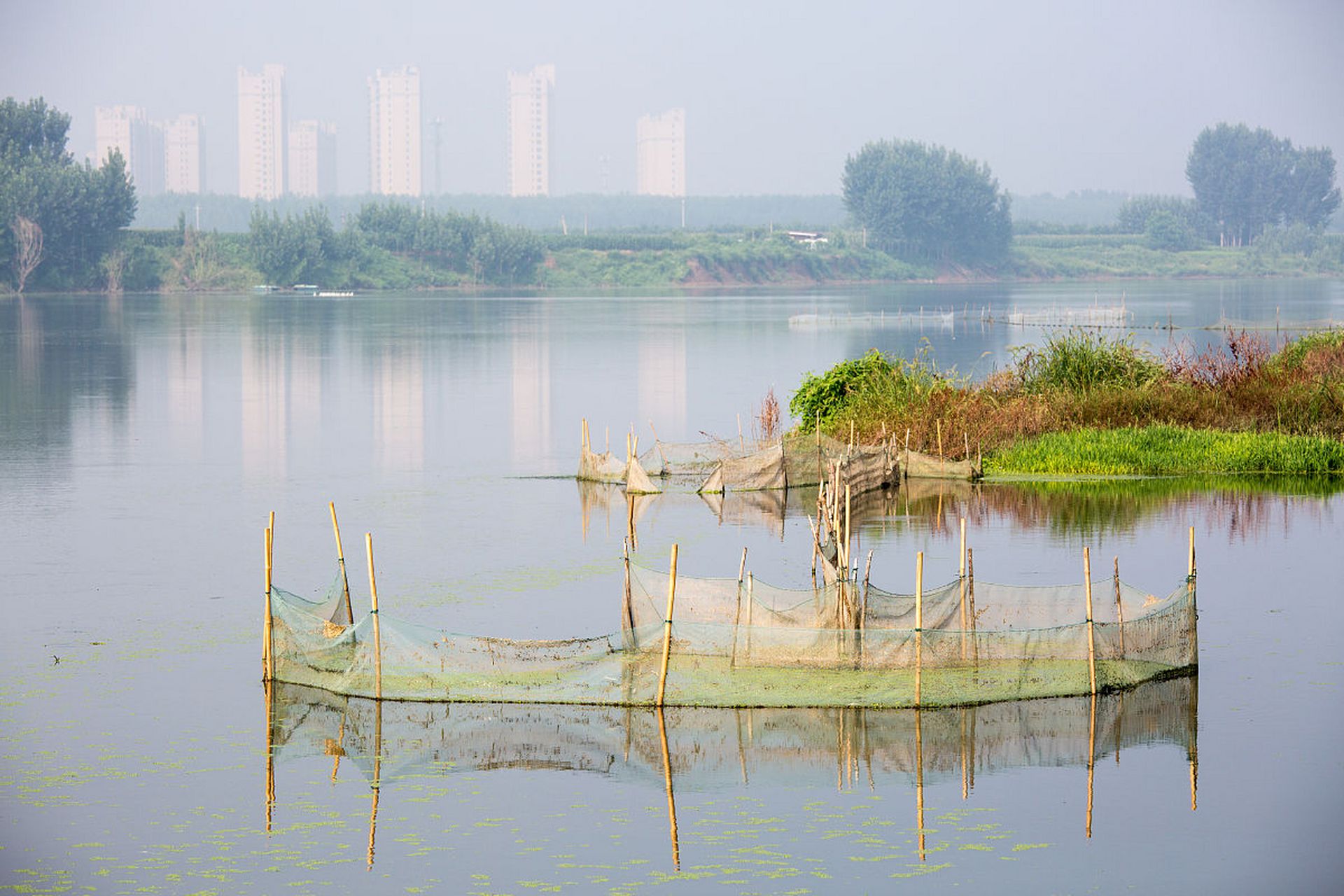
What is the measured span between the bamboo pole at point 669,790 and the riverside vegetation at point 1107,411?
18.4m

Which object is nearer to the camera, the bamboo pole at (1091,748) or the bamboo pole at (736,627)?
the bamboo pole at (1091,748)

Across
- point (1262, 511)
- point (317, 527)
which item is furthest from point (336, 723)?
point (1262, 511)

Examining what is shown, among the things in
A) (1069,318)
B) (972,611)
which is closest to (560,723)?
(972,611)

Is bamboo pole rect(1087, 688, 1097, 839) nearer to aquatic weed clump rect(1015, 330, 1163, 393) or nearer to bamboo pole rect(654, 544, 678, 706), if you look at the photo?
bamboo pole rect(654, 544, 678, 706)

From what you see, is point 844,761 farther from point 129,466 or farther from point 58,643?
point 129,466

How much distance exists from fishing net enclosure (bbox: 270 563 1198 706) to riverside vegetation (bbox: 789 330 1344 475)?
1674 centimetres

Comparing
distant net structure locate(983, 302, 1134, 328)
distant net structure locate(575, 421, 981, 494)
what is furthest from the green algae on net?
distant net structure locate(983, 302, 1134, 328)

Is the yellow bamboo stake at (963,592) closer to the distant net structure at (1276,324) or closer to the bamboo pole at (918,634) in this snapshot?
the bamboo pole at (918,634)

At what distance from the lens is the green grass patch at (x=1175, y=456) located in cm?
3859

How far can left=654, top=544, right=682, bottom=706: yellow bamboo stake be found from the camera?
1883 centimetres

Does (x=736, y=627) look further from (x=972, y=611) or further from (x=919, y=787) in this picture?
(x=972, y=611)

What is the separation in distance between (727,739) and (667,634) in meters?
1.51

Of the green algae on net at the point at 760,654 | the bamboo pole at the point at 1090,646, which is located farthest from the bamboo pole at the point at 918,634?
the bamboo pole at the point at 1090,646

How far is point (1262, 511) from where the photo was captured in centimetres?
3406
